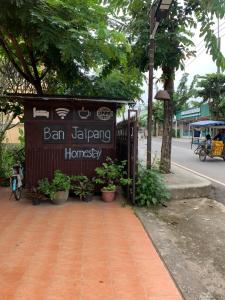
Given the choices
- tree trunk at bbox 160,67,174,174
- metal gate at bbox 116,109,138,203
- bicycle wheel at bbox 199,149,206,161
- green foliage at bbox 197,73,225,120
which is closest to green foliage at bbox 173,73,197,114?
green foliage at bbox 197,73,225,120

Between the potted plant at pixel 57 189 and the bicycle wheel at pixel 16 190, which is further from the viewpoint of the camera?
the bicycle wheel at pixel 16 190

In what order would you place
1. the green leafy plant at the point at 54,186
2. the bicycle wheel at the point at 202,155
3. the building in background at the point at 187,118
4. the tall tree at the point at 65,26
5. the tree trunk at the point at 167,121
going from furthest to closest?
the building in background at the point at 187,118 → the bicycle wheel at the point at 202,155 → the tree trunk at the point at 167,121 → the green leafy plant at the point at 54,186 → the tall tree at the point at 65,26

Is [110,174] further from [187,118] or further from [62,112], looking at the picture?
[187,118]

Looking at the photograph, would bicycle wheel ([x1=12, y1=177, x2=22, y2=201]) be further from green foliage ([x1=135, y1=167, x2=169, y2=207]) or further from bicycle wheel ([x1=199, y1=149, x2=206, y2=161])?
bicycle wheel ([x1=199, y1=149, x2=206, y2=161])

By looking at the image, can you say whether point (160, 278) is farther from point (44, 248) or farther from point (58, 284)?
point (44, 248)

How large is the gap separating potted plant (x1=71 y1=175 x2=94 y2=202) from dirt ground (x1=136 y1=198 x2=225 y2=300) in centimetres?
125

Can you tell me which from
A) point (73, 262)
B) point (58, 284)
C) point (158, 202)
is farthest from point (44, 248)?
point (158, 202)

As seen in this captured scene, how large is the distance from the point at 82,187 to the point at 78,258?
3.27 m

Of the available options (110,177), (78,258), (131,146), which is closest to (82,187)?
(110,177)

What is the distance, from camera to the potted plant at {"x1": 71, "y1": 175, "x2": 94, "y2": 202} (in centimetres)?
766

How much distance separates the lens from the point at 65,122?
26.1 feet

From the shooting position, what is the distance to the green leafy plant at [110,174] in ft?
25.3

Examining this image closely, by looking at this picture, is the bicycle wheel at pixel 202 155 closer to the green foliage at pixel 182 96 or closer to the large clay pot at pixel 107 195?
the large clay pot at pixel 107 195

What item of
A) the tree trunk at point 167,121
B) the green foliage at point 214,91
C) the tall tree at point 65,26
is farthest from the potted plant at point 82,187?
the green foliage at point 214,91
